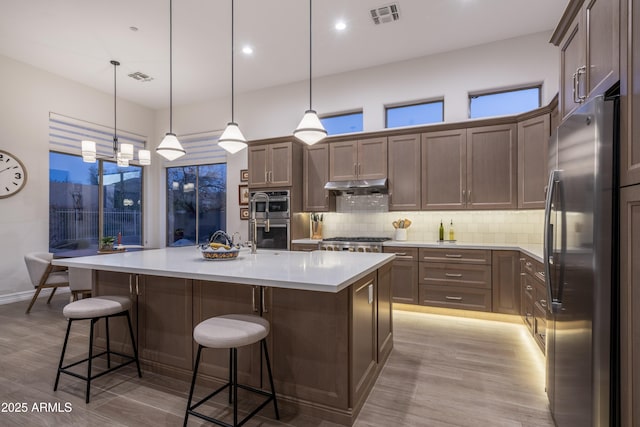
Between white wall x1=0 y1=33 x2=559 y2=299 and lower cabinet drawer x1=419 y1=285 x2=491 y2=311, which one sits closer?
lower cabinet drawer x1=419 y1=285 x2=491 y2=311

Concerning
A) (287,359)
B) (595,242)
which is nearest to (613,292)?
(595,242)

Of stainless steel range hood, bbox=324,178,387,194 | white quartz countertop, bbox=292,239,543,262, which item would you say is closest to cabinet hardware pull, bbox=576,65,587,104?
white quartz countertop, bbox=292,239,543,262

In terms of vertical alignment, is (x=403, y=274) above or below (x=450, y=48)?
below

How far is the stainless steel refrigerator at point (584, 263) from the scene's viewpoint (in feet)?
4.44

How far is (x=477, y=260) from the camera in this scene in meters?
3.85

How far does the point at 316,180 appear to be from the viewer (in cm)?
509

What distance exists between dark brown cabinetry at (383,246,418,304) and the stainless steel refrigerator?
229cm

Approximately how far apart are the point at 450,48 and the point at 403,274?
321 centimetres

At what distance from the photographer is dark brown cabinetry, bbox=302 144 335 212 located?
5008mm

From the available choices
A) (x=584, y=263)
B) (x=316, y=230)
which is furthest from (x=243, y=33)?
(x=584, y=263)

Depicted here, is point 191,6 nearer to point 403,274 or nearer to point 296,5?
point 296,5

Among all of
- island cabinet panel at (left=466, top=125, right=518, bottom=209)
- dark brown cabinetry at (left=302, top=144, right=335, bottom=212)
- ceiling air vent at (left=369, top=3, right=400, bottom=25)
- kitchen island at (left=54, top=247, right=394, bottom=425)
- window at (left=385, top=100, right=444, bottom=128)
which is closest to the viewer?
kitchen island at (left=54, top=247, right=394, bottom=425)

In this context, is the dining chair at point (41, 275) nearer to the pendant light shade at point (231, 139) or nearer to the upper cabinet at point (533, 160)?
the pendant light shade at point (231, 139)

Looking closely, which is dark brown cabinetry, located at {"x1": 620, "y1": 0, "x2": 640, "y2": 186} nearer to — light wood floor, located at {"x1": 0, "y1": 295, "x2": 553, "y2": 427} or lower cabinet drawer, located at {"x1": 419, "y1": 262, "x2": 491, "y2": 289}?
light wood floor, located at {"x1": 0, "y1": 295, "x2": 553, "y2": 427}
